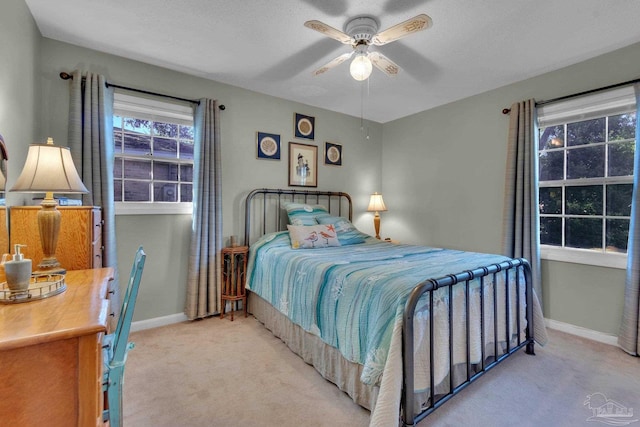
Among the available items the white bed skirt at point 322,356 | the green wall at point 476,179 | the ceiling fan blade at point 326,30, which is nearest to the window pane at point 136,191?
the white bed skirt at point 322,356

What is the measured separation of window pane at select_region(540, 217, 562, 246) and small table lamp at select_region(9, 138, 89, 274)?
3933 millimetres

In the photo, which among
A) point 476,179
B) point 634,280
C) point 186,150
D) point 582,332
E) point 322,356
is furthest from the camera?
point 476,179

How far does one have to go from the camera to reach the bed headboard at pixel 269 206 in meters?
3.43

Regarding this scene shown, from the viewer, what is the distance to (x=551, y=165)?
305 cm

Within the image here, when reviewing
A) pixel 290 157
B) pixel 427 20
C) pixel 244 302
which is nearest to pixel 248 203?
pixel 290 157

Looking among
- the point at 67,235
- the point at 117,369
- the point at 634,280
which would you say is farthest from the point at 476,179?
the point at 67,235

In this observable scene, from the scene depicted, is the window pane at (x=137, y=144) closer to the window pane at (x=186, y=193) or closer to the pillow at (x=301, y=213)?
the window pane at (x=186, y=193)

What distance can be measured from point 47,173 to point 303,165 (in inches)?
107

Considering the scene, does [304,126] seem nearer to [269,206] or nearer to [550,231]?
[269,206]

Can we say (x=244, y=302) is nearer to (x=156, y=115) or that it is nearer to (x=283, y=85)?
(x=156, y=115)

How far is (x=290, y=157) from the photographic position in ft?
12.4

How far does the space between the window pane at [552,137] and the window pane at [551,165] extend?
0.07m

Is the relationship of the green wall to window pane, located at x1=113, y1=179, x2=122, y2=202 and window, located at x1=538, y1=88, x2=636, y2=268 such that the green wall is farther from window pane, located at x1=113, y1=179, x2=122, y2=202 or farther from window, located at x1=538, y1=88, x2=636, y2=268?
window pane, located at x1=113, y1=179, x2=122, y2=202

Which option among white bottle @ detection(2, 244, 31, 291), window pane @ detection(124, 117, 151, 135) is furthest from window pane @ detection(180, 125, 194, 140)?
white bottle @ detection(2, 244, 31, 291)
